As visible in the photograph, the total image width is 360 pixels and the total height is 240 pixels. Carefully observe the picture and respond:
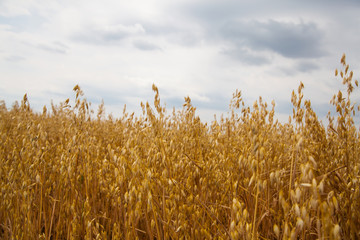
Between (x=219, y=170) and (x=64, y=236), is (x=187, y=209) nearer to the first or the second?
(x=219, y=170)

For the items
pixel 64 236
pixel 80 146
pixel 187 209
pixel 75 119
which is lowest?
pixel 64 236

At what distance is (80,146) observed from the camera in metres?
1.92

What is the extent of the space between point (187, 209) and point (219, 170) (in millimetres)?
590

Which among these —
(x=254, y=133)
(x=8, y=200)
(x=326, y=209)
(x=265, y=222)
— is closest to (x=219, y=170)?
(x=265, y=222)

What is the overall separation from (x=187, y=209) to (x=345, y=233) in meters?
0.97

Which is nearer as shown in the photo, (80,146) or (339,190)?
(339,190)

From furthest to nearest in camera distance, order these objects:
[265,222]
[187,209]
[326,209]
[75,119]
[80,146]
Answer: [75,119], [80,146], [265,222], [187,209], [326,209]

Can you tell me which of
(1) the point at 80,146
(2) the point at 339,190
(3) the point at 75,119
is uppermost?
(3) the point at 75,119

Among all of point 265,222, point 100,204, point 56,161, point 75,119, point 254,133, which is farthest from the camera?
point 56,161

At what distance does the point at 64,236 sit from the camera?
198 cm

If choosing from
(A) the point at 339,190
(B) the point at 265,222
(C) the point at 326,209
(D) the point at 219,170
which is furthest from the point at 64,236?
(A) the point at 339,190

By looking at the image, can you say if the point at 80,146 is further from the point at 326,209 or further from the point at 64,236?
the point at 326,209

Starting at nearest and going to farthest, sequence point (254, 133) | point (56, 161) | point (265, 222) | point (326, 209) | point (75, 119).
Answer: point (326, 209)
point (254, 133)
point (265, 222)
point (75, 119)
point (56, 161)

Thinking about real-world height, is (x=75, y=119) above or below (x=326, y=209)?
above
